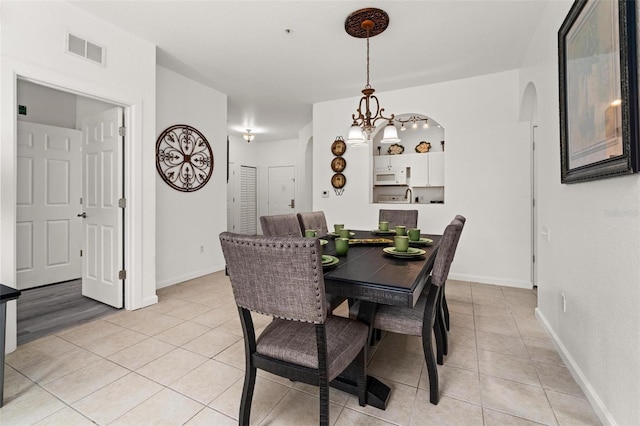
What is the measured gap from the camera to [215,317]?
2746 mm

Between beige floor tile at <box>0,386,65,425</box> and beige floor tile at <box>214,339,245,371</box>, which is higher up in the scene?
beige floor tile at <box>214,339,245,371</box>

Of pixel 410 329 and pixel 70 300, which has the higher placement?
pixel 410 329

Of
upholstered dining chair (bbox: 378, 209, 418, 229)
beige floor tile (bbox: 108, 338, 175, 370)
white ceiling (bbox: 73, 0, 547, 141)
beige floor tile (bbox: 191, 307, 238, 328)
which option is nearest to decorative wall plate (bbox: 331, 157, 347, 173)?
white ceiling (bbox: 73, 0, 547, 141)

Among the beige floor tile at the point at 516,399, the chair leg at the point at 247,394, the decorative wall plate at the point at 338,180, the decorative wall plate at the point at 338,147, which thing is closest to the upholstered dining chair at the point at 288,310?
the chair leg at the point at 247,394

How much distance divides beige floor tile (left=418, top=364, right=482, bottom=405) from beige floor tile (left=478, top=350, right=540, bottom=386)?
13 centimetres

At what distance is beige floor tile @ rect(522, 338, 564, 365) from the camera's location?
6.61ft

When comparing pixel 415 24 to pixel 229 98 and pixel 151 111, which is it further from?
pixel 229 98

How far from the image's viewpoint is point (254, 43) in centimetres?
300

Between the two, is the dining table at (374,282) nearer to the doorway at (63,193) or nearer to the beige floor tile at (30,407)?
the beige floor tile at (30,407)

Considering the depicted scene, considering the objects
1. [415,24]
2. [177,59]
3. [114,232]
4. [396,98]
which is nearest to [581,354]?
[415,24]

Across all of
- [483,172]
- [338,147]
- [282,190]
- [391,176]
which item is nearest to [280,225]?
[338,147]

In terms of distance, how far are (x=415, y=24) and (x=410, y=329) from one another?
2.63 metres

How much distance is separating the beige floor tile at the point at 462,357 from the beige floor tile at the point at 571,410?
0.41 metres

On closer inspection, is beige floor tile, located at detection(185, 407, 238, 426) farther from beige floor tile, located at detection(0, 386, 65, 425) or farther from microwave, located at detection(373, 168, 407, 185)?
microwave, located at detection(373, 168, 407, 185)
